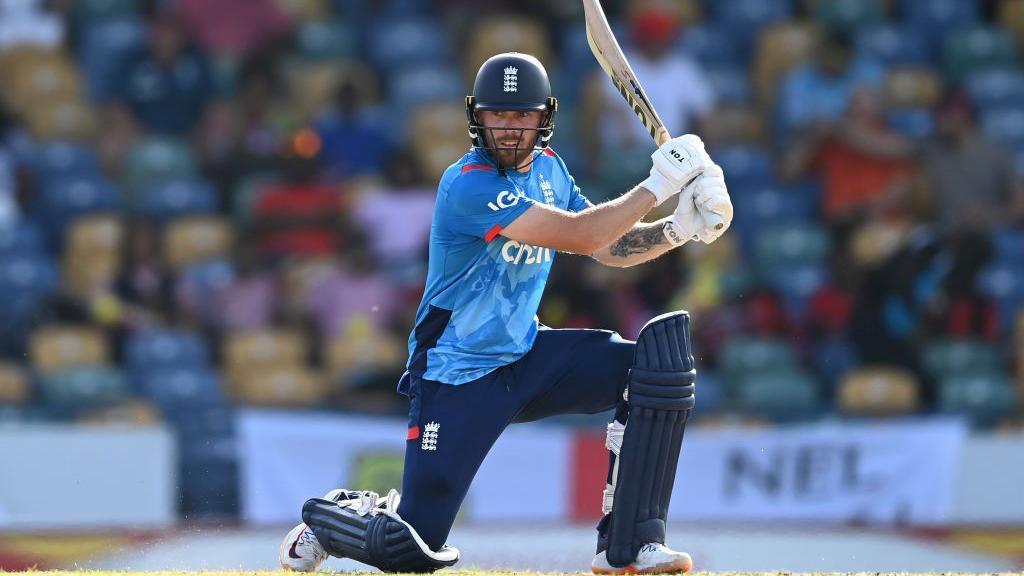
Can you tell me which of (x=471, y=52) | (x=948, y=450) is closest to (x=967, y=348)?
(x=948, y=450)

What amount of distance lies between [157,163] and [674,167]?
23.8ft

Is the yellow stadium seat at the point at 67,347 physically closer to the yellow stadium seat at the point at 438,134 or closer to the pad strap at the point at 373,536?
the yellow stadium seat at the point at 438,134

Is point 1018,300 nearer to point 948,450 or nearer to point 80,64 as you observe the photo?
point 948,450

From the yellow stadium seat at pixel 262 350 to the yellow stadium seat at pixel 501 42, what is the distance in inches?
112

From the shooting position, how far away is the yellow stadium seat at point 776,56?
1290cm

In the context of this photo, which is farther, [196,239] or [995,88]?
[995,88]

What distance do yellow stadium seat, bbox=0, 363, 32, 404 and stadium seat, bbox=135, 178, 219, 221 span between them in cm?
157

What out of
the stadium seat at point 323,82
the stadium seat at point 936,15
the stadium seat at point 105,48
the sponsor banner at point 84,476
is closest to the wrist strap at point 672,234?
the sponsor banner at point 84,476

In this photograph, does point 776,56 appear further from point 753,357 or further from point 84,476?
point 84,476

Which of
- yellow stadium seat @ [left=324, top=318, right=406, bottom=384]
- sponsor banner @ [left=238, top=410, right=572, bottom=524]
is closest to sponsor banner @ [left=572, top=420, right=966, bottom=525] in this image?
sponsor banner @ [left=238, top=410, right=572, bottom=524]

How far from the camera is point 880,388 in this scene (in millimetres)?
11133

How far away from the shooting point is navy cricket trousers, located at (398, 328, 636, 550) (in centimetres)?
602

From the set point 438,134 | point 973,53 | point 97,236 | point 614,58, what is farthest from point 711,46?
point 614,58

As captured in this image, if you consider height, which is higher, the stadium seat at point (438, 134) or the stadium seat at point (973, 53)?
the stadium seat at point (973, 53)
